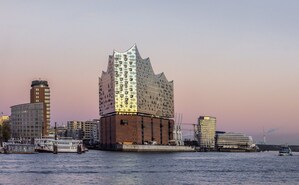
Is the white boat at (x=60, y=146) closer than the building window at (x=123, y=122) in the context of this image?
Yes

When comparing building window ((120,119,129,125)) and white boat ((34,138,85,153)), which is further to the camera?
building window ((120,119,129,125))

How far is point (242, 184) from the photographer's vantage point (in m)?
55.9

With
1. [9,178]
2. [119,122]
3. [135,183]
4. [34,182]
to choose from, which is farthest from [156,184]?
[119,122]

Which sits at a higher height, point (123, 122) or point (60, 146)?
point (123, 122)

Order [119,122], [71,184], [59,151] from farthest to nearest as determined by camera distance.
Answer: [119,122] < [59,151] < [71,184]

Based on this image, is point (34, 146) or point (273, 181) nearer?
point (273, 181)

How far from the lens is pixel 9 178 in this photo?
5972 centimetres

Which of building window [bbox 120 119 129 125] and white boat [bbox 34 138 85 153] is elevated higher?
building window [bbox 120 119 129 125]

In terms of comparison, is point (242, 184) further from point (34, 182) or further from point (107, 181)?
point (34, 182)

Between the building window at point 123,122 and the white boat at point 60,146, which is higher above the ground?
the building window at point 123,122

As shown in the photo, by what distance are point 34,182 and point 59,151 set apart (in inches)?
4706

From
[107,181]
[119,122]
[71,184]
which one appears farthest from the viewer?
[119,122]

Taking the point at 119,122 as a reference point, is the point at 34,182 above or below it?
below

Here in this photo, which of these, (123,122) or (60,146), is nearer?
(60,146)
